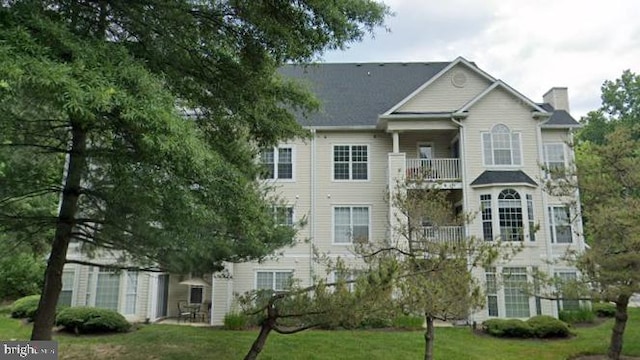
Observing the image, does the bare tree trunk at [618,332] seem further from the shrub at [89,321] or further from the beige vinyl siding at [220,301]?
the shrub at [89,321]

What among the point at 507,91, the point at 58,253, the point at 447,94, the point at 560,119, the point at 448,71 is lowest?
the point at 58,253

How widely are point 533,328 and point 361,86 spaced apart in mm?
13426

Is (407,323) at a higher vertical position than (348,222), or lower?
lower

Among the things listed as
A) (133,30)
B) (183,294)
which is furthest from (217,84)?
(183,294)

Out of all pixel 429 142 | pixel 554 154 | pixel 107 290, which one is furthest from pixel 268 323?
pixel 554 154

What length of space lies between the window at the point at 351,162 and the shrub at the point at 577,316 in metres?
9.12

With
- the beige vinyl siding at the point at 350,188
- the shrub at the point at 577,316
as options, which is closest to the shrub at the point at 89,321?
the beige vinyl siding at the point at 350,188

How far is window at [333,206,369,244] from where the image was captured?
18922 mm

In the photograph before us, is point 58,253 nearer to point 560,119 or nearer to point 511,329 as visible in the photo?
point 511,329

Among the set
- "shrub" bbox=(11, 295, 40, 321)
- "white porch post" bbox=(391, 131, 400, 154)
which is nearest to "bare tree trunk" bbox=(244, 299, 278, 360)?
"shrub" bbox=(11, 295, 40, 321)

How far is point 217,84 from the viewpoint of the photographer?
23.2 feet

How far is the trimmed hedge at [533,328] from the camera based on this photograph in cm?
1420

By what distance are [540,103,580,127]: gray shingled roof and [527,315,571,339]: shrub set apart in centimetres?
887

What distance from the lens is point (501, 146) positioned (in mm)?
18328
